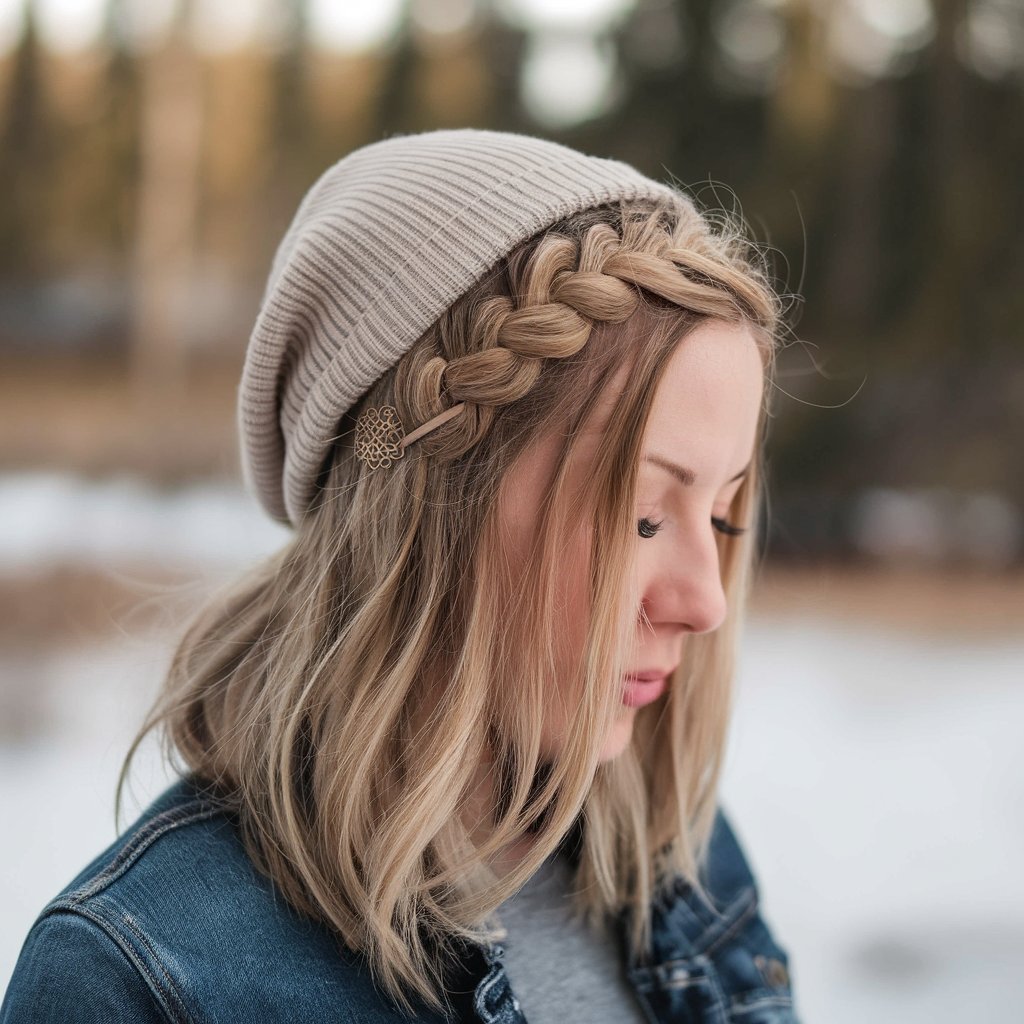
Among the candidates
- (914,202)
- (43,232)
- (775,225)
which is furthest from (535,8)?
(43,232)

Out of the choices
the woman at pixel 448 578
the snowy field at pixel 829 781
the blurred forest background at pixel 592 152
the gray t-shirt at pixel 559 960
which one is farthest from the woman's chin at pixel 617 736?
the blurred forest background at pixel 592 152

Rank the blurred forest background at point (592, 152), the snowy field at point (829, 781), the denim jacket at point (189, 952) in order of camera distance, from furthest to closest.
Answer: the blurred forest background at point (592, 152)
the snowy field at point (829, 781)
the denim jacket at point (189, 952)

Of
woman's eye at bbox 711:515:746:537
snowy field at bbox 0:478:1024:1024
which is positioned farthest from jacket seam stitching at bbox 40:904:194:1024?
snowy field at bbox 0:478:1024:1024

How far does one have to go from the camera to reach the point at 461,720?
73 cm

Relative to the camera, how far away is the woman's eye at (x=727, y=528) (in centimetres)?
90

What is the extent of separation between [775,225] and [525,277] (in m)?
3.26

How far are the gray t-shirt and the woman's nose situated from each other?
0.28 metres

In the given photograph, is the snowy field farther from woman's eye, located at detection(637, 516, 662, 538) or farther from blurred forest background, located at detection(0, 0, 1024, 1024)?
woman's eye, located at detection(637, 516, 662, 538)

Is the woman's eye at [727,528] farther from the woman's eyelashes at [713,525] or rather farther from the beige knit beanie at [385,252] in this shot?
the beige knit beanie at [385,252]

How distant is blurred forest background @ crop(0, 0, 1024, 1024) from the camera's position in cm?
359

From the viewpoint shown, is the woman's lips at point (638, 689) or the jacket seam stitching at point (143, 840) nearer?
the jacket seam stitching at point (143, 840)

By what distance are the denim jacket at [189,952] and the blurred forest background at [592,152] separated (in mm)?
2737

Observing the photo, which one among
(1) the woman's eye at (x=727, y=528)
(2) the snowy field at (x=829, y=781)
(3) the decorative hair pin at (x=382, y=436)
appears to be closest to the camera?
(3) the decorative hair pin at (x=382, y=436)

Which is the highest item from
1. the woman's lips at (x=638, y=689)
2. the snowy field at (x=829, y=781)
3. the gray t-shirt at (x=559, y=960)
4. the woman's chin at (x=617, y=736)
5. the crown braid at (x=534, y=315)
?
the crown braid at (x=534, y=315)
